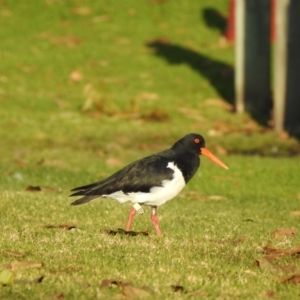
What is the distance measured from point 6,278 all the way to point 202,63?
20.5 meters

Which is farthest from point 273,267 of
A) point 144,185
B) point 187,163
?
point 187,163

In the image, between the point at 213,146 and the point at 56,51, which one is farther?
the point at 56,51

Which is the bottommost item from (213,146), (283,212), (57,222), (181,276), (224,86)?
(224,86)

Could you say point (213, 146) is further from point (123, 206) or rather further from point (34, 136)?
point (123, 206)

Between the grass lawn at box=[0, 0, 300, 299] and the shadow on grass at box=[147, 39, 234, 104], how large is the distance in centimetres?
7

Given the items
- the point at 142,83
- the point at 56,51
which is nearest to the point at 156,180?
the point at 142,83

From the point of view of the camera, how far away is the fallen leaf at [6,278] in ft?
22.8

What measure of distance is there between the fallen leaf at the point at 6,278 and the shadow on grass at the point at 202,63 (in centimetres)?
1773

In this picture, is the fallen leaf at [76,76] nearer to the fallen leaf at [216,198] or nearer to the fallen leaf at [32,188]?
the fallen leaf at [216,198]

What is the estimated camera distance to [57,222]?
10266mm

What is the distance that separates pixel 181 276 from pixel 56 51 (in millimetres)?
20068

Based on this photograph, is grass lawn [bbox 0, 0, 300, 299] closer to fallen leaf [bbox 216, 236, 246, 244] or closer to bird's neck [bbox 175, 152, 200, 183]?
fallen leaf [bbox 216, 236, 246, 244]

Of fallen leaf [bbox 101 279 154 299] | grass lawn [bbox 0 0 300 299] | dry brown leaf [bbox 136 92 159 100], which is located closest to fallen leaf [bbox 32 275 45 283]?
grass lawn [bbox 0 0 300 299]

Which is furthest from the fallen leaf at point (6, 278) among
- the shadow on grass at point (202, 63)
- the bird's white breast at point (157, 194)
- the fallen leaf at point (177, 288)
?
the shadow on grass at point (202, 63)
